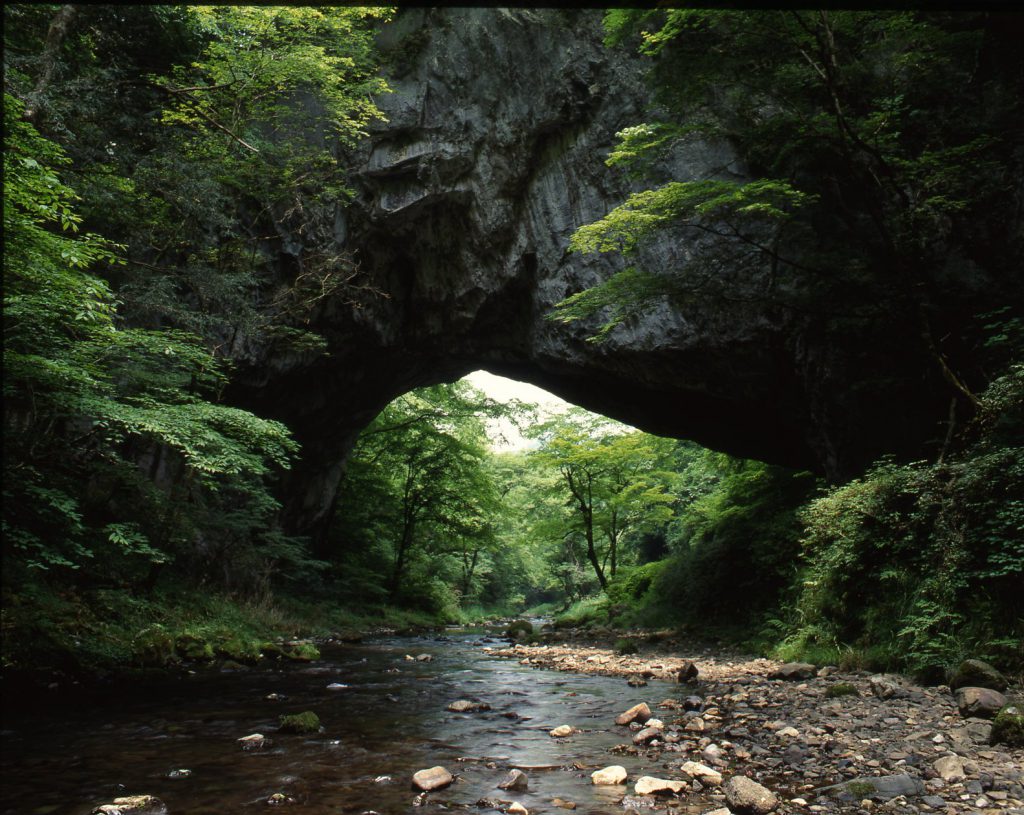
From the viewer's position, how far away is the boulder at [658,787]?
144 inches

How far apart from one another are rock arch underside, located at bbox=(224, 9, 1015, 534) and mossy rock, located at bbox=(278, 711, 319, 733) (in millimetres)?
8711

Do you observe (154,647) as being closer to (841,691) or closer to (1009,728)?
(841,691)

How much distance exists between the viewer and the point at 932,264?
8.83m

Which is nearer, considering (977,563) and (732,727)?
(732,727)

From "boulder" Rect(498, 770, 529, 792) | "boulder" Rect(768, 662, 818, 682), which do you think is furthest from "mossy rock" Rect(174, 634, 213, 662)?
"boulder" Rect(768, 662, 818, 682)

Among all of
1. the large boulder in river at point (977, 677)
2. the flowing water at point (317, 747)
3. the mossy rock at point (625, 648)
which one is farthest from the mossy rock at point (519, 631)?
the large boulder in river at point (977, 677)

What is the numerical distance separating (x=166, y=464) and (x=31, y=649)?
5.85 meters

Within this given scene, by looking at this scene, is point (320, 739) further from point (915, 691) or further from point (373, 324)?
point (373, 324)

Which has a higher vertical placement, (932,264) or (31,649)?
(932,264)

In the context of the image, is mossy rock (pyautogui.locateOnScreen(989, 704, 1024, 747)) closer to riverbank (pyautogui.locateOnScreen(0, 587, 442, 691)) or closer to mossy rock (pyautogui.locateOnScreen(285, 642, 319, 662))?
riverbank (pyautogui.locateOnScreen(0, 587, 442, 691))

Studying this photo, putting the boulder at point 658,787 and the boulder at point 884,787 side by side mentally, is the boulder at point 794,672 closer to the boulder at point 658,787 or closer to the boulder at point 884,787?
the boulder at point 884,787

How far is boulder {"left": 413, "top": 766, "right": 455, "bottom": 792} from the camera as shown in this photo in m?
3.90

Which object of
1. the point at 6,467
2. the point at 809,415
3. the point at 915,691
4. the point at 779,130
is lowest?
the point at 915,691

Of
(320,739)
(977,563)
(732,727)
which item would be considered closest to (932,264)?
(977,563)
